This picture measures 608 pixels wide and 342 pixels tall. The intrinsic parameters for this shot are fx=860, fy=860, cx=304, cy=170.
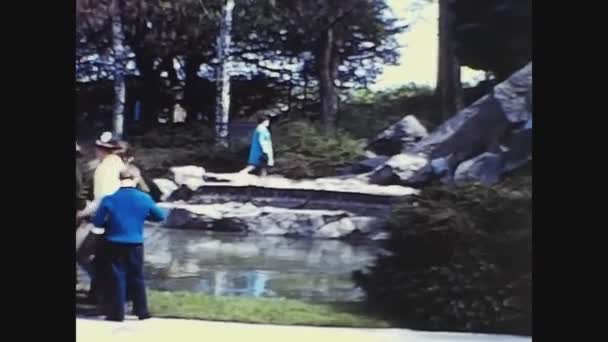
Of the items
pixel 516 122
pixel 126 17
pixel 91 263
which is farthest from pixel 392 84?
pixel 91 263

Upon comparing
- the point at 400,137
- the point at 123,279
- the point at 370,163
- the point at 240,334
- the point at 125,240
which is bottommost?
the point at 240,334

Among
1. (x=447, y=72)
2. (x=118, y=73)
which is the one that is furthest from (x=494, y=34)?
(x=118, y=73)

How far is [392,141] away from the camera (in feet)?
12.6

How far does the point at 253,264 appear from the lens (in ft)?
12.6

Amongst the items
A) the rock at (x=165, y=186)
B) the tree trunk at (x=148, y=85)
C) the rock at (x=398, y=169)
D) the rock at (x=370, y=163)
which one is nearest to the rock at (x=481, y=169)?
the rock at (x=398, y=169)

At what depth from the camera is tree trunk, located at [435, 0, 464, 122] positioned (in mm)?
3818

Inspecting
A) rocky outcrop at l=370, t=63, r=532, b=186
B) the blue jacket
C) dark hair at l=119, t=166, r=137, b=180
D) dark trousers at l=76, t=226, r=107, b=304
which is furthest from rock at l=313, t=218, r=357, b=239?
dark trousers at l=76, t=226, r=107, b=304

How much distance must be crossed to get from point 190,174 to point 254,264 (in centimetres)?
50

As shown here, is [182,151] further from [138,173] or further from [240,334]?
[240,334]

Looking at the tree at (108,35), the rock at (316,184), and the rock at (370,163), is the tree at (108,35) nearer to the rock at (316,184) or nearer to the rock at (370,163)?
the rock at (316,184)

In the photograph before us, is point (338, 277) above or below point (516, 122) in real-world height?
below
